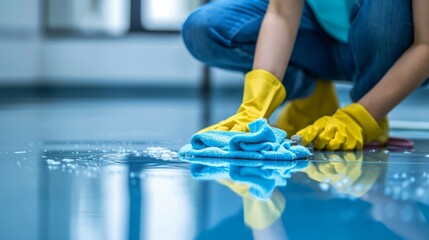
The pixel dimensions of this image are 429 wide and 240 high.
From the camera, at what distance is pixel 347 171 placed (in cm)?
140

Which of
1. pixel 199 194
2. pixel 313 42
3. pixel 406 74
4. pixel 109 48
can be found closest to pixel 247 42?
pixel 313 42

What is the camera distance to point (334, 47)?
6.91ft

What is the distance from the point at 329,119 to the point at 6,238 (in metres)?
1.01

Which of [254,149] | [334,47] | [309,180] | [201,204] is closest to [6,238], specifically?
[201,204]

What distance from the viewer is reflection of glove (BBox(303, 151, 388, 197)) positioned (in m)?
1.22

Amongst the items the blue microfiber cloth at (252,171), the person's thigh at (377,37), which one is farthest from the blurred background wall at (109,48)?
the blue microfiber cloth at (252,171)

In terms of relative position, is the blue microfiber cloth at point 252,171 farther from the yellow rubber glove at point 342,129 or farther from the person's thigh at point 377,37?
the person's thigh at point 377,37

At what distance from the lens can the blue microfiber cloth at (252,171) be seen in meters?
1.22

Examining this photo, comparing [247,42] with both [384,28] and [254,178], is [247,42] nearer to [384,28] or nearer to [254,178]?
[384,28]

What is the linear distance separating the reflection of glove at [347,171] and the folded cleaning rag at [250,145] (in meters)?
0.06

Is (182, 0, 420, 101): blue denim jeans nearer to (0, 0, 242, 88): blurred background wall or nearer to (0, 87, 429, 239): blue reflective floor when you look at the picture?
(0, 87, 429, 239): blue reflective floor

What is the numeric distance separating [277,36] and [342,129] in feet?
0.80

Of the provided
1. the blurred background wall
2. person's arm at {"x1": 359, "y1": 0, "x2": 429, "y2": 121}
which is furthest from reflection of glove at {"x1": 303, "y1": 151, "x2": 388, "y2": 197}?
the blurred background wall

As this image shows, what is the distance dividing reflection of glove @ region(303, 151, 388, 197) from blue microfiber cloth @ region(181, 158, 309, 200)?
42mm
